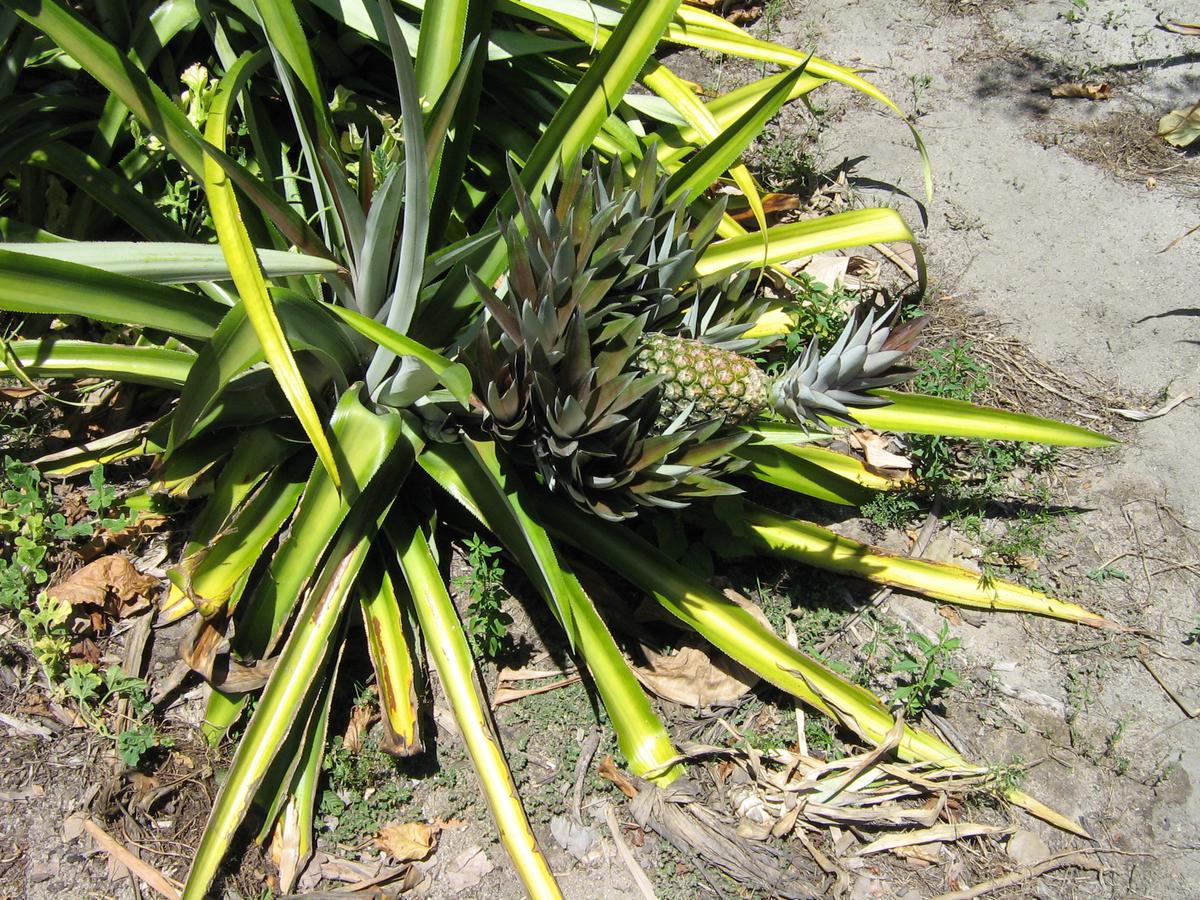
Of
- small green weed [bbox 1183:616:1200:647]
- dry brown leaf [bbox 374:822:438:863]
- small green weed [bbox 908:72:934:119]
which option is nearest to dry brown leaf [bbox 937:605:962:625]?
small green weed [bbox 1183:616:1200:647]

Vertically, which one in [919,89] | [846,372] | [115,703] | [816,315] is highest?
[919,89]

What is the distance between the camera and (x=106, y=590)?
8.55 feet

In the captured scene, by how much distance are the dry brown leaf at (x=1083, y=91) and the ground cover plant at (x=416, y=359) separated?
165 centimetres

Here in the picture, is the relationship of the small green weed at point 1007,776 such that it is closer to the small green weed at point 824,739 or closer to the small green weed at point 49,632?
the small green weed at point 824,739

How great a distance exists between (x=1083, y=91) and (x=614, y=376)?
313 centimetres

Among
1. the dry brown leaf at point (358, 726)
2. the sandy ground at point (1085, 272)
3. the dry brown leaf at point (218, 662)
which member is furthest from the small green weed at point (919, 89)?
the dry brown leaf at point (218, 662)

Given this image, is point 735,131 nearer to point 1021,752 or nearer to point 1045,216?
point 1045,216

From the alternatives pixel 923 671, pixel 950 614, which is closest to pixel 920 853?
pixel 923 671

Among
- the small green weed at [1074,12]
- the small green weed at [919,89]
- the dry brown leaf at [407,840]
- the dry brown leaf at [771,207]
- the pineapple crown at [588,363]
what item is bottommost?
the dry brown leaf at [407,840]

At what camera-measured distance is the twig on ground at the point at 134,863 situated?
2.28 metres

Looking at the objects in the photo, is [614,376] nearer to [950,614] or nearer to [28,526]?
[950,614]

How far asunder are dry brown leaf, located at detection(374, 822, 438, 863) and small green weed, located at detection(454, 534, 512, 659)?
1.64ft

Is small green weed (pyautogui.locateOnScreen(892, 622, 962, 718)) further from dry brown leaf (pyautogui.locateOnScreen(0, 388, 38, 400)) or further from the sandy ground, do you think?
dry brown leaf (pyautogui.locateOnScreen(0, 388, 38, 400))

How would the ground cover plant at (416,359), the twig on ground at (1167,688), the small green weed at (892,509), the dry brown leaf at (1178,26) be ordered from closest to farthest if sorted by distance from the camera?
1. the ground cover plant at (416,359)
2. the twig on ground at (1167,688)
3. the small green weed at (892,509)
4. the dry brown leaf at (1178,26)
